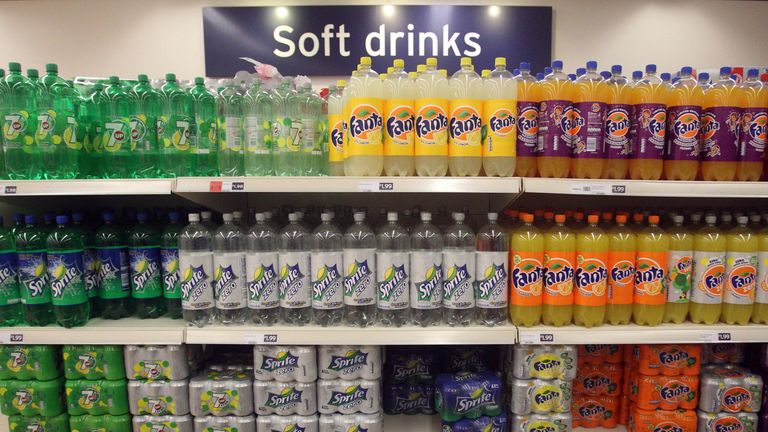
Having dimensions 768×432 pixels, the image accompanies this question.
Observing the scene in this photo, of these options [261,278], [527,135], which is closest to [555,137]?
[527,135]

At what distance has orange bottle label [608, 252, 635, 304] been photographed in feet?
5.66

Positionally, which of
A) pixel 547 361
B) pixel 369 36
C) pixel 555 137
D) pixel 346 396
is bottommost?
pixel 346 396

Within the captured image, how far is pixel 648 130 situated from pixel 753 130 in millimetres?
476

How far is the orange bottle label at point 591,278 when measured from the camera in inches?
67.1

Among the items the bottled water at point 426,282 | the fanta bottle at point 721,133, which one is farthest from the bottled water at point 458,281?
the fanta bottle at point 721,133

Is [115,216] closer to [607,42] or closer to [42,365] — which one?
[42,365]

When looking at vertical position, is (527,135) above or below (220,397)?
above

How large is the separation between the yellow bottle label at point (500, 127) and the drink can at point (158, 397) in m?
1.73

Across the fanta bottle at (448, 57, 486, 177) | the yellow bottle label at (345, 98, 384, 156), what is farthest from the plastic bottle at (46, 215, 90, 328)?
the fanta bottle at (448, 57, 486, 177)

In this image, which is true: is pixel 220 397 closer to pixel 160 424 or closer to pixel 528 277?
pixel 160 424

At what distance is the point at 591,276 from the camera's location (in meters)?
1.70

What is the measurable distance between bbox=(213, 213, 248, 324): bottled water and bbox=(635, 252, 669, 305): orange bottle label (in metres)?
1.75

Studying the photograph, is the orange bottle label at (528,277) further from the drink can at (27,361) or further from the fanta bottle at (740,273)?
the drink can at (27,361)

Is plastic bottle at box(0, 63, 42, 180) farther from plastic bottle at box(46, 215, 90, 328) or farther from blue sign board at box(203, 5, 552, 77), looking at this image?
blue sign board at box(203, 5, 552, 77)
